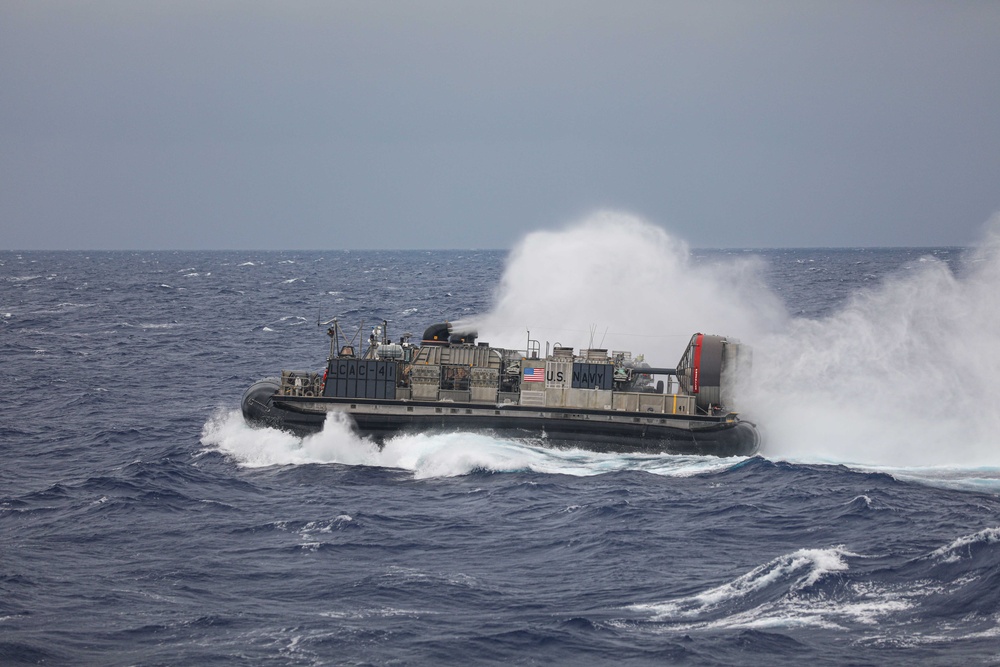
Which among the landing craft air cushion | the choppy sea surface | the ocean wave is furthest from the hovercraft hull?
the choppy sea surface

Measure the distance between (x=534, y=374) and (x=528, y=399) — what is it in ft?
4.16

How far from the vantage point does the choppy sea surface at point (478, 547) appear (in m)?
26.0

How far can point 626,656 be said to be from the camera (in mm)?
24938

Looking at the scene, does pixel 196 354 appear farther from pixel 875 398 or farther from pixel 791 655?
pixel 791 655

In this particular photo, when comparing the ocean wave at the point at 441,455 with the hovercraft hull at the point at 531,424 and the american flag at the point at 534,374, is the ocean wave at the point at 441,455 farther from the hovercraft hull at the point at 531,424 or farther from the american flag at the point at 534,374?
the american flag at the point at 534,374

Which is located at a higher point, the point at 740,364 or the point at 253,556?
the point at 740,364

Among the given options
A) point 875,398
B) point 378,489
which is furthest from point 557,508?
point 875,398

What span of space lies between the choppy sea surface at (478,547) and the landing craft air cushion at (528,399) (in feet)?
3.33

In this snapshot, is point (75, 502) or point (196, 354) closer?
point (75, 502)

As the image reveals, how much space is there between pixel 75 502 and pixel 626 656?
78.8 feet

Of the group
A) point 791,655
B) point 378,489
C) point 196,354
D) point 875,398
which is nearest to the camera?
point 791,655

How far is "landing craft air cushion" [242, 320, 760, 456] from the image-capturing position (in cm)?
4856

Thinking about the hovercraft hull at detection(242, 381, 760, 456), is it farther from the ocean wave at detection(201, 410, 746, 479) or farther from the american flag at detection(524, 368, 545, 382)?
the american flag at detection(524, 368, 545, 382)

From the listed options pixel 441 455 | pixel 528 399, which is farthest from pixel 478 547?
pixel 528 399
